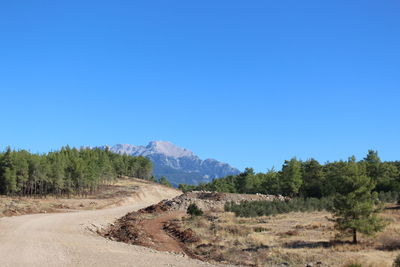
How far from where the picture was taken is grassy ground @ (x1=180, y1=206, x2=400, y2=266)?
23.0 m

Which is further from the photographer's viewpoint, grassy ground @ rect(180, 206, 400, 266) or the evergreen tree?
the evergreen tree

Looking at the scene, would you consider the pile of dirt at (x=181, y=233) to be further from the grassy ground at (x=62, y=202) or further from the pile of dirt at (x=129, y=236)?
the grassy ground at (x=62, y=202)

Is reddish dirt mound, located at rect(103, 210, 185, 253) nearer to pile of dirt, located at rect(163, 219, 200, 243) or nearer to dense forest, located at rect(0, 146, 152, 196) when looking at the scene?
pile of dirt, located at rect(163, 219, 200, 243)

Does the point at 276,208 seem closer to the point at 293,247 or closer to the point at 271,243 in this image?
the point at 271,243

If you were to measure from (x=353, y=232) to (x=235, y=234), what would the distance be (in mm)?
10701

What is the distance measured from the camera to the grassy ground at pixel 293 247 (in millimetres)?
23000

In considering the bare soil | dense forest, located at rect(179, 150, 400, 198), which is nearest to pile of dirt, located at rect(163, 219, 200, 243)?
the bare soil

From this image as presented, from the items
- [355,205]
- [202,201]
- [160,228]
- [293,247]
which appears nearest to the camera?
[293,247]

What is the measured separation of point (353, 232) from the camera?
27.9m

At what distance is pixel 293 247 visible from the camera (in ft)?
88.4

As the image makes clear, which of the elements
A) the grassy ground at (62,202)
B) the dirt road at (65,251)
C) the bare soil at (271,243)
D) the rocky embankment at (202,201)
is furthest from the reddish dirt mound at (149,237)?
the rocky embankment at (202,201)

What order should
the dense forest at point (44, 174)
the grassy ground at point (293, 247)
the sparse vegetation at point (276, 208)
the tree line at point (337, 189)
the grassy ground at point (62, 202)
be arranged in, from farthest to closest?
the dense forest at point (44, 174) < the grassy ground at point (62, 202) < the sparse vegetation at point (276, 208) < the tree line at point (337, 189) < the grassy ground at point (293, 247)

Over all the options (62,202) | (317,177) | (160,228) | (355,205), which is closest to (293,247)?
(355,205)

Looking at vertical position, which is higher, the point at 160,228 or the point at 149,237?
the point at 149,237
